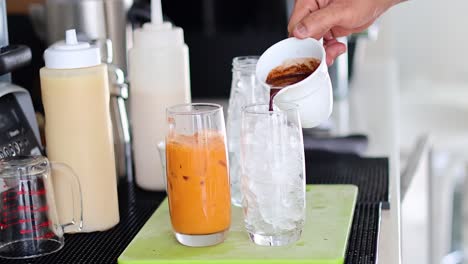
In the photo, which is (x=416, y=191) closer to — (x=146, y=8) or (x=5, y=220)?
(x=146, y=8)

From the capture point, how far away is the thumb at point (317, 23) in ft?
4.34

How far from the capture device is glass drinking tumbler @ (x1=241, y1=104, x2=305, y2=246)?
3.79 feet

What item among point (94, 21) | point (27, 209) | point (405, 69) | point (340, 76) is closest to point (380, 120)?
point (340, 76)

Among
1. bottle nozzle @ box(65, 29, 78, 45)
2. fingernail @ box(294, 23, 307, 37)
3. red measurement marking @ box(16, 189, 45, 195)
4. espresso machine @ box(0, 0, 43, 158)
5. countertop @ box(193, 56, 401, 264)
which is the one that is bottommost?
countertop @ box(193, 56, 401, 264)

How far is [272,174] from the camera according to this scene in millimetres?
1164

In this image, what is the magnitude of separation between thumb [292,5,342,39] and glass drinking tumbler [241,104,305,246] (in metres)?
0.17

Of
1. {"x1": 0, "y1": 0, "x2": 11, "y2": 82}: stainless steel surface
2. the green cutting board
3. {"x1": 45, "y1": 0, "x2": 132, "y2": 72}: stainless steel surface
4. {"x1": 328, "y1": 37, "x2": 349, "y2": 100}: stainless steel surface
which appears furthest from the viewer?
{"x1": 328, "y1": 37, "x2": 349, "y2": 100}: stainless steel surface

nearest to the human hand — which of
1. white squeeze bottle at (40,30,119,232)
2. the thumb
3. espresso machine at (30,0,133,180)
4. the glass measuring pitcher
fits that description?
the thumb

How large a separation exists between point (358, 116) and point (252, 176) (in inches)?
40.9

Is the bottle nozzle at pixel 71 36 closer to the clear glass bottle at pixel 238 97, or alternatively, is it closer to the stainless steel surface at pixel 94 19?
the clear glass bottle at pixel 238 97

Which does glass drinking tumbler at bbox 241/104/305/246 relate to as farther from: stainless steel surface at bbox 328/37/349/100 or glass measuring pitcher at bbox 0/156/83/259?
stainless steel surface at bbox 328/37/349/100

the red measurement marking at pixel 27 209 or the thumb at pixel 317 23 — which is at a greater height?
the thumb at pixel 317 23

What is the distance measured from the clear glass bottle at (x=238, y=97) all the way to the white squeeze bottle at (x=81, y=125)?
0.66ft

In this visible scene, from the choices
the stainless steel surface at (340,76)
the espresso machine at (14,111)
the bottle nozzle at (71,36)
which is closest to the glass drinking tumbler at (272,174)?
the bottle nozzle at (71,36)
